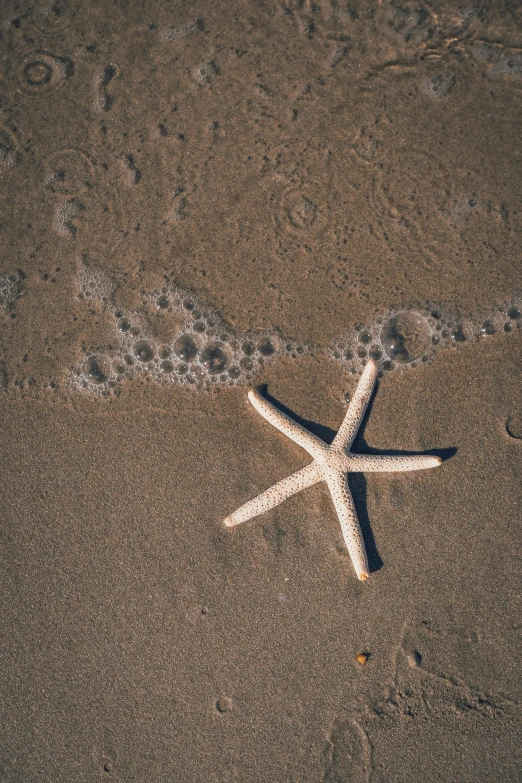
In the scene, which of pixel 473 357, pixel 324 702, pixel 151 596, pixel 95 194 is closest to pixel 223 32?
pixel 95 194

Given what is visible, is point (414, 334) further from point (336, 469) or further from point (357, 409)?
point (336, 469)

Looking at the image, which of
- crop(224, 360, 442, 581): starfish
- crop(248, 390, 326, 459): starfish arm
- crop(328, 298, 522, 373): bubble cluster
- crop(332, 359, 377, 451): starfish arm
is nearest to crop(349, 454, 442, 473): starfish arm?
crop(224, 360, 442, 581): starfish

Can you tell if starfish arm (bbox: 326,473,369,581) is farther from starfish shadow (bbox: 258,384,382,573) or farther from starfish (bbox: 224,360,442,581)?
starfish shadow (bbox: 258,384,382,573)

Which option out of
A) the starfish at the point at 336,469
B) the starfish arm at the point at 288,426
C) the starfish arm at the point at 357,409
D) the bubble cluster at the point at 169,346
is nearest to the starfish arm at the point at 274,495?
the starfish at the point at 336,469

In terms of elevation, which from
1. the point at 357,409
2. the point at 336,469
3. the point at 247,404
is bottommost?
the point at 336,469

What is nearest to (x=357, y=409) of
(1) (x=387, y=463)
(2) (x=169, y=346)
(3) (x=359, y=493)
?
(1) (x=387, y=463)

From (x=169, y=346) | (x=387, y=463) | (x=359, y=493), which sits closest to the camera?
(x=387, y=463)

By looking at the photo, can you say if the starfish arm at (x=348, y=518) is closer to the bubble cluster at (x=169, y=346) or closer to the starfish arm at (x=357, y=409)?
the starfish arm at (x=357, y=409)
